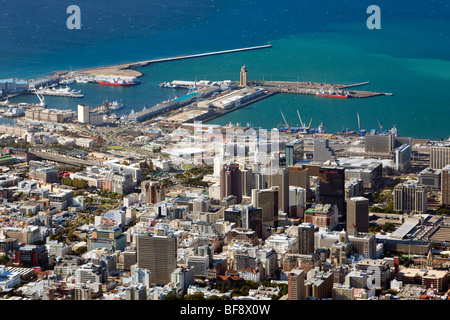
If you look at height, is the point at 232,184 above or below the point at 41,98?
below

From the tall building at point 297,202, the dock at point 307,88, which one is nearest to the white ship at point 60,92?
the dock at point 307,88

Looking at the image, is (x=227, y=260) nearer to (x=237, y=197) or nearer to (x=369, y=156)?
(x=237, y=197)

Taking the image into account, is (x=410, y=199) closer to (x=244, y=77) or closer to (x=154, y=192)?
(x=154, y=192)

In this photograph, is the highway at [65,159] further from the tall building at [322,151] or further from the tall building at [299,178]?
the tall building at [322,151]

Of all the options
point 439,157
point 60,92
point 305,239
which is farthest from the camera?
point 60,92

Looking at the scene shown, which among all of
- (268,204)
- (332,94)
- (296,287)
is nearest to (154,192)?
(268,204)
